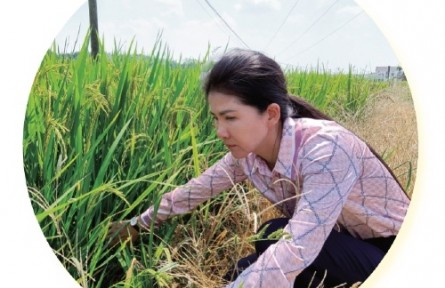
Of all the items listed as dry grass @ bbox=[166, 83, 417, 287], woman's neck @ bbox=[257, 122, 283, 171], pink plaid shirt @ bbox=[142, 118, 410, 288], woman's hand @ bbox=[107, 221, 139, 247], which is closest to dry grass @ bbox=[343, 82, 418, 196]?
dry grass @ bbox=[166, 83, 417, 287]

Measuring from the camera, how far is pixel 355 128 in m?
1.97

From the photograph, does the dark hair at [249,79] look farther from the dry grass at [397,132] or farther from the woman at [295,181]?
the dry grass at [397,132]

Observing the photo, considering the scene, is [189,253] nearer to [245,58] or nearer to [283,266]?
[283,266]

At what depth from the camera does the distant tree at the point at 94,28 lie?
1.07 m

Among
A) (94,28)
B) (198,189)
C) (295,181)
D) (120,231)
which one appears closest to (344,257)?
(295,181)

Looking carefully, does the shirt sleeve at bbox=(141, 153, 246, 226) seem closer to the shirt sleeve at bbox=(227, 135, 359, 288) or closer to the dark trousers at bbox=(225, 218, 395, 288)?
the dark trousers at bbox=(225, 218, 395, 288)

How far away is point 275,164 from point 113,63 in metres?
0.55

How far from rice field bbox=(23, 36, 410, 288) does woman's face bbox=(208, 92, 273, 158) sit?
120 millimetres

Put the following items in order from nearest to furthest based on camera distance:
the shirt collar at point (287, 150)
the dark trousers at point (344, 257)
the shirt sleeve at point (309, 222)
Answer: the shirt sleeve at point (309, 222), the shirt collar at point (287, 150), the dark trousers at point (344, 257)

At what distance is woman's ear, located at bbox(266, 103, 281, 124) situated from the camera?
2.80ft

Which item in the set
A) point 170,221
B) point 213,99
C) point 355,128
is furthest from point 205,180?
point 355,128

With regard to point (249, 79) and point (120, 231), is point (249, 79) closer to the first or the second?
point (249, 79)

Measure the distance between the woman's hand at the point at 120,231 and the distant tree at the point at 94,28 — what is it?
468 millimetres

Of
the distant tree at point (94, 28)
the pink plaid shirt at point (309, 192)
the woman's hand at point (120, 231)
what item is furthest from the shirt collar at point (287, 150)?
the distant tree at point (94, 28)
